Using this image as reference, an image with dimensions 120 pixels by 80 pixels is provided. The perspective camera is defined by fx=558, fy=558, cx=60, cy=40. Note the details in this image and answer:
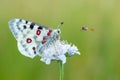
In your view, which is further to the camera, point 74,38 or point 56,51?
point 74,38

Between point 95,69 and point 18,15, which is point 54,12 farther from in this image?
point 95,69

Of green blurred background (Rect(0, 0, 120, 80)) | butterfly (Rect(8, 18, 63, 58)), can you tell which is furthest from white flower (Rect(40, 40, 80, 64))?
green blurred background (Rect(0, 0, 120, 80))

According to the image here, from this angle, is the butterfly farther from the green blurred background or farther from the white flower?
the green blurred background

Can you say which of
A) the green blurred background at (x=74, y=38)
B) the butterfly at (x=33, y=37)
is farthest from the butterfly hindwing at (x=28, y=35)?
the green blurred background at (x=74, y=38)

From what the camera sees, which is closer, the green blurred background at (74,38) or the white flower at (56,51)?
the white flower at (56,51)

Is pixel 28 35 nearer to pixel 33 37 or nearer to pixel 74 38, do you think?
pixel 33 37

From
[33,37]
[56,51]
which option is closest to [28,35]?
[33,37]

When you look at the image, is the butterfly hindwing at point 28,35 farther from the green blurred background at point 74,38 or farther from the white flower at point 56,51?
the green blurred background at point 74,38
